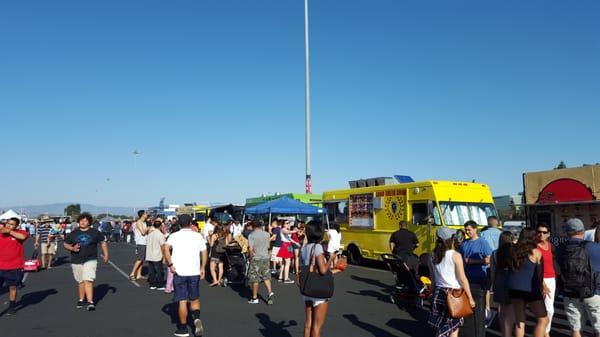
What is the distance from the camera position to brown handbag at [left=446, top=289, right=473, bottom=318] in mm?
5352

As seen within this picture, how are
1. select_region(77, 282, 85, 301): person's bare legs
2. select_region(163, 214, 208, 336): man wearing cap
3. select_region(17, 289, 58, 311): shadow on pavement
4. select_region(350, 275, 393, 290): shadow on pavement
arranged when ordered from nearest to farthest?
1. select_region(163, 214, 208, 336): man wearing cap
2. select_region(77, 282, 85, 301): person's bare legs
3. select_region(17, 289, 58, 311): shadow on pavement
4. select_region(350, 275, 393, 290): shadow on pavement

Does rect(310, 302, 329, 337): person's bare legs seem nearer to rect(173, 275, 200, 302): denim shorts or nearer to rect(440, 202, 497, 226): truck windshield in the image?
rect(173, 275, 200, 302): denim shorts

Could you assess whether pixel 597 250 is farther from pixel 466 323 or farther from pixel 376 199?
pixel 376 199

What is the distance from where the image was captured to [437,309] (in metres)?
5.55

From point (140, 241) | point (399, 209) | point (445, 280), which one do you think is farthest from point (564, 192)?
point (140, 241)

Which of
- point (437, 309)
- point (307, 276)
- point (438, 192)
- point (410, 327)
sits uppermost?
point (438, 192)

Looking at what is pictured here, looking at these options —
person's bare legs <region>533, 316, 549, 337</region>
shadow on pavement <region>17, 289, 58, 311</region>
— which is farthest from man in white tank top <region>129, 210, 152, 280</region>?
person's bare legs <region>533, 316, 549, 337</region>

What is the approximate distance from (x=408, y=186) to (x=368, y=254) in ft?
9.29

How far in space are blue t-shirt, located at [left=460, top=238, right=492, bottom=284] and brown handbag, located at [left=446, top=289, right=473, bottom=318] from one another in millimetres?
1786

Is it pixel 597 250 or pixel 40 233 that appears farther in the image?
pixel 40 233

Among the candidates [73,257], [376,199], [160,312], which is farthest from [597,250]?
[376,199]

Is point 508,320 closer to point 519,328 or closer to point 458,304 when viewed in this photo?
point 519,328

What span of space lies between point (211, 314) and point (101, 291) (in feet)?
12.6

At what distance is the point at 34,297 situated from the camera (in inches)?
404
